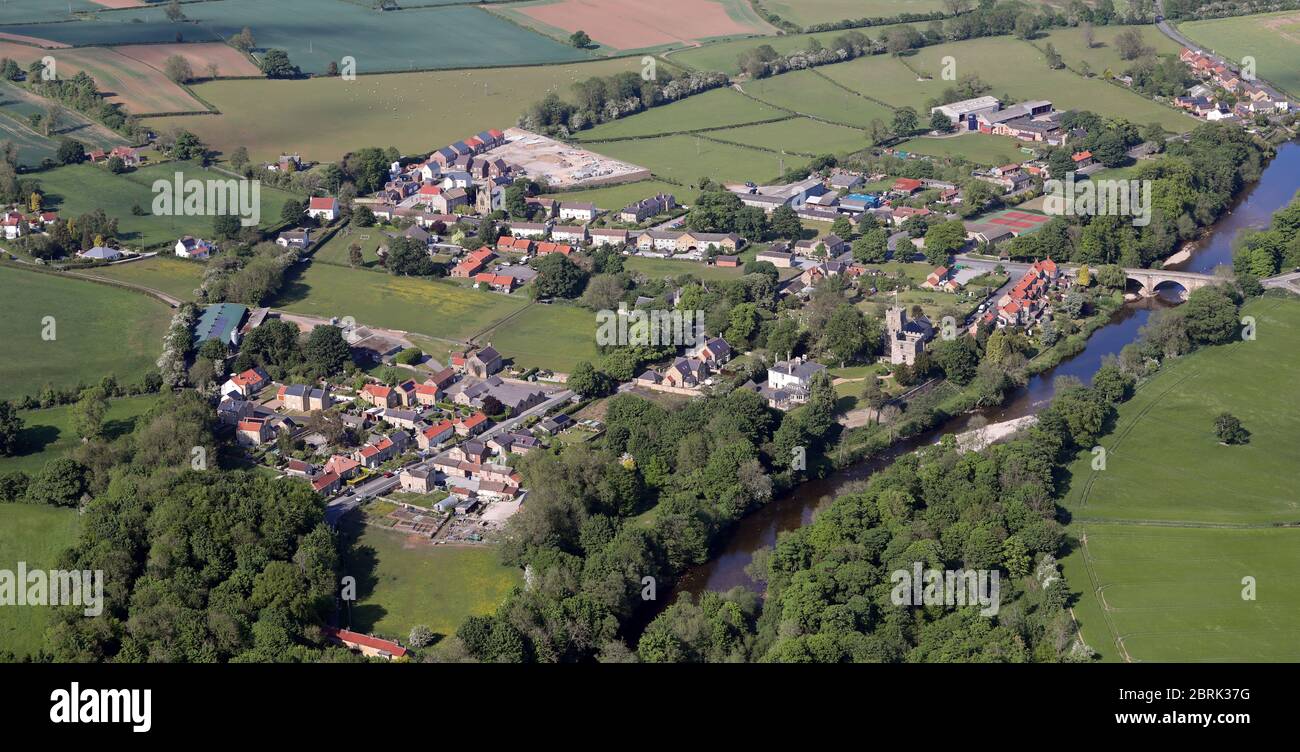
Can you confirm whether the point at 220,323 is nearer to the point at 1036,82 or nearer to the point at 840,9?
the point at 1036,82

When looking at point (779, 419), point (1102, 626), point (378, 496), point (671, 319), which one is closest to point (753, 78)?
point (671, 319)

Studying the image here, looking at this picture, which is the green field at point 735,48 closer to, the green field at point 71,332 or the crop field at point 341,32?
the crop field at point 341,32

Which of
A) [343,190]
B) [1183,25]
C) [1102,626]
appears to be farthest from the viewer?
[1183,25]

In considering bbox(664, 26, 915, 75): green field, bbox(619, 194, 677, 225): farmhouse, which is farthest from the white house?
bbox(664, 26, 915, 75): green field

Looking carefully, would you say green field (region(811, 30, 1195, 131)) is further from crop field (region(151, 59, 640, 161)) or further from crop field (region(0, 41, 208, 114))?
crop field (region(0, 41, 208, 114))

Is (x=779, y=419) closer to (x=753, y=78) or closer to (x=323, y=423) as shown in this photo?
(x=323, y=423)
